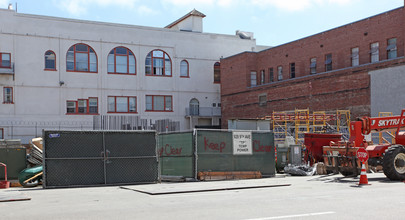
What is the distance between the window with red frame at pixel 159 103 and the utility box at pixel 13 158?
103ft

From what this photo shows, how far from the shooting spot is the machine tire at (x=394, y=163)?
16531mm

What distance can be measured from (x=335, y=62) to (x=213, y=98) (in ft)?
54.4

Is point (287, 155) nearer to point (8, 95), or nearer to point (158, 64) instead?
point (158, 64)

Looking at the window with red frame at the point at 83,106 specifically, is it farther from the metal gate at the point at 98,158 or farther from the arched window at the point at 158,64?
the metal gate at the point at 98,158

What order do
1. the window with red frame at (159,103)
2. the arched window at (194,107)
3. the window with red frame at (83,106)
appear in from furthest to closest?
the arched window at (194,107), the window with red frame at (159,103), the window with red frame at (83,106)

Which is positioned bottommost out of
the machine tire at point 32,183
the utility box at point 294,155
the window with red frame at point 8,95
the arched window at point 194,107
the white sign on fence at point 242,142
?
the machine tire at point 32,183

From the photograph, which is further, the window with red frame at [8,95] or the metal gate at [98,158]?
the window with red frame at [8,95]

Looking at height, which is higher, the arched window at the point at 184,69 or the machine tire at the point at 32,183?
the arched window at the point at 184,69

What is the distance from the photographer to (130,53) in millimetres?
48688

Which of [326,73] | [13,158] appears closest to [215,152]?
[13,158]

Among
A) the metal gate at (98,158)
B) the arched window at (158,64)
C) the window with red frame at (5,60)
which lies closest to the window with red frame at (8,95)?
the window with red frame at (5,60)

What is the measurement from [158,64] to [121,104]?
20.1ft

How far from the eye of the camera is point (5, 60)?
43.1 metres

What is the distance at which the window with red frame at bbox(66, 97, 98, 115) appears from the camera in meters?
45.7
